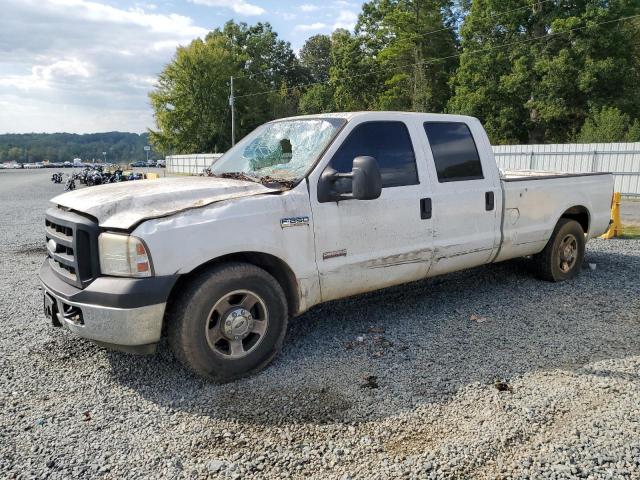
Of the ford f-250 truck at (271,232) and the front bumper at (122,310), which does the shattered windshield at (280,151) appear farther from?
the front bumper at (122,310)

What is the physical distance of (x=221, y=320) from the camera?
12.0 ft

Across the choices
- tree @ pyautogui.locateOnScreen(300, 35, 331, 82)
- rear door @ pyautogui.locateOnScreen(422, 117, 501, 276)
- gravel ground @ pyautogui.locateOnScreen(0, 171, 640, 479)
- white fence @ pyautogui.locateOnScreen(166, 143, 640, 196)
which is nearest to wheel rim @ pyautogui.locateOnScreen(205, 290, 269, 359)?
gravel ground @ pyautogui.locateOnScreen(0, 171, 640, 479)

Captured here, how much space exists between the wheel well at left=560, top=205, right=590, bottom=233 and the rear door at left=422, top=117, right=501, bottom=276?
5.12ft

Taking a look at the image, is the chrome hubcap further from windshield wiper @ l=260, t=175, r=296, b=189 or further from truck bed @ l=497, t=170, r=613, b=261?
truck bed @ l=497, t=170, r=613, b=261

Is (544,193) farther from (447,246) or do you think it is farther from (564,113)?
(564,113)

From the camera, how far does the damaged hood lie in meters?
3.46

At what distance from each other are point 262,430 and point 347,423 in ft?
1.74

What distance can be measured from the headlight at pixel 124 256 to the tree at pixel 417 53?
43386mm

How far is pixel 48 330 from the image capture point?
15.6ft

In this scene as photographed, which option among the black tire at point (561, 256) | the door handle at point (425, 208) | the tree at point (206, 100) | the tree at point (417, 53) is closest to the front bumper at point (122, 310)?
the door handle at point (425, 208)

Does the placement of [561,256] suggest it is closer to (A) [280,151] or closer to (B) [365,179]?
(B) [365,179]

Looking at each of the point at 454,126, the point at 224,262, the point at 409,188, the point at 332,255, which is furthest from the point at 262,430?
the point at 454,126

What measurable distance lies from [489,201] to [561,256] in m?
1.76

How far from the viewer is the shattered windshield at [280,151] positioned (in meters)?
4.28
